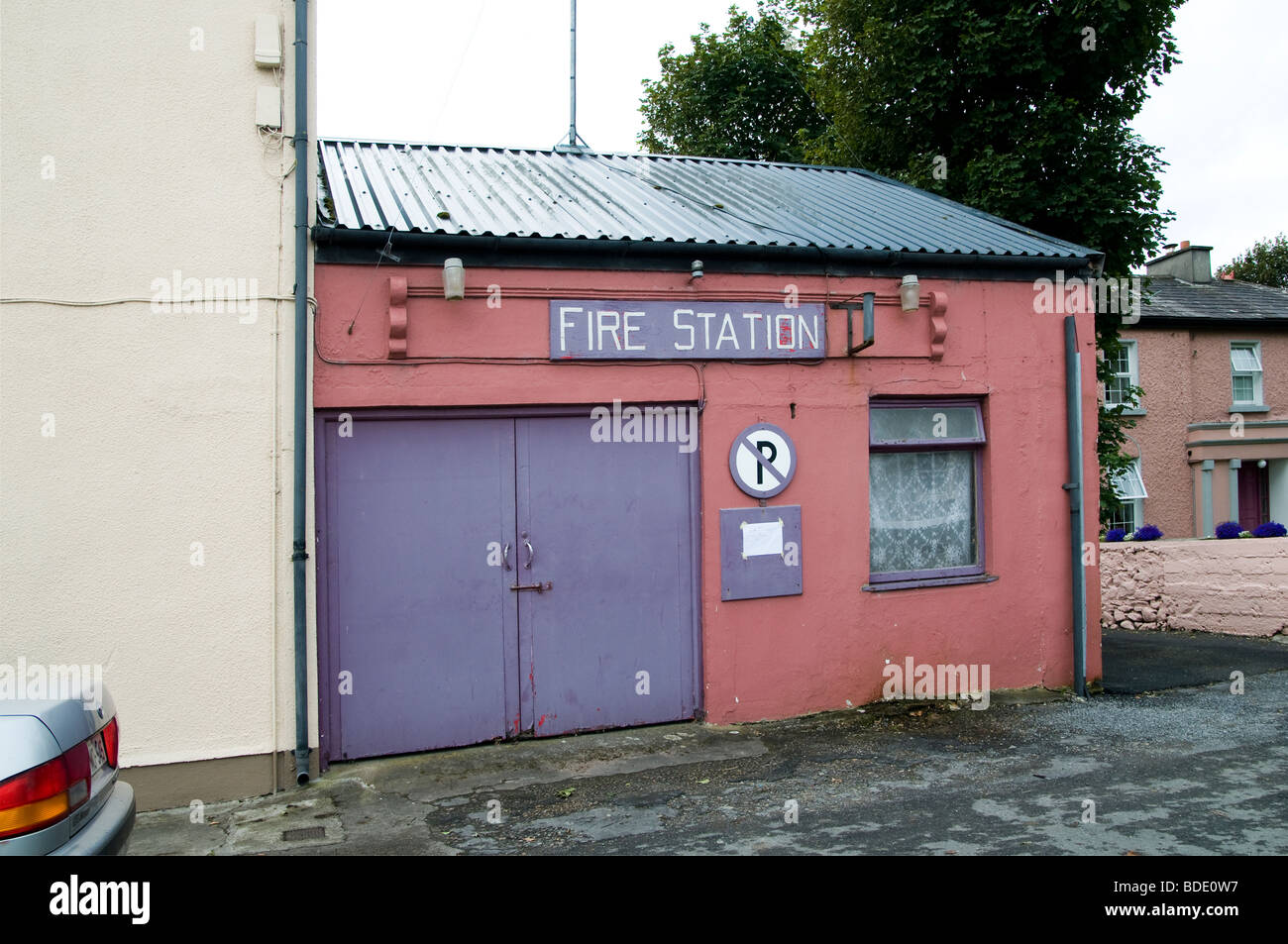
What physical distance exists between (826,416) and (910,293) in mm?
1187

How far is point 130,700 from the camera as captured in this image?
562 centimetres

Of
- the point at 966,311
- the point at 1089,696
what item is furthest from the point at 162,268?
the point at 1089,696

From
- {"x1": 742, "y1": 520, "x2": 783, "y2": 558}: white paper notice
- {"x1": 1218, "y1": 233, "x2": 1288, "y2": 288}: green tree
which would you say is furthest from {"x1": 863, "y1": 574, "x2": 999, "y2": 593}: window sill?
{"x1": 1218, "y1": 233, "x2": 1288, "y2": 288}: green tree

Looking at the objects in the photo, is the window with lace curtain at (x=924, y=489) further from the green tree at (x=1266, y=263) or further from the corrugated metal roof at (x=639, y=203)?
the green tree at (x=1266, y=263)

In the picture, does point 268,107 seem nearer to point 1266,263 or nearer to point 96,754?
point 96,754

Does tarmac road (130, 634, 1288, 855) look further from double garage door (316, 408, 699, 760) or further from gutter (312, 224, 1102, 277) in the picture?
gutter (312, 224, 1102, 277)

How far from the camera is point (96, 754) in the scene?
3568 millimetres

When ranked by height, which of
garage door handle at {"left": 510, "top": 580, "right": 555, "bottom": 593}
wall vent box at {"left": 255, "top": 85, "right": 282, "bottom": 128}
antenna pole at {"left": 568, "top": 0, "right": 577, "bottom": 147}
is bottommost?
garage door handle at {"left": 510, "top": 580, "right": 555, "bottom": 593}

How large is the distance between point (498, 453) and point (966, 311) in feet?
13.4

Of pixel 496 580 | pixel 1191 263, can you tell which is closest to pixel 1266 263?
pixel 1191 263

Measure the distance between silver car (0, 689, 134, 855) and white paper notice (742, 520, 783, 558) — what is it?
4515 mm

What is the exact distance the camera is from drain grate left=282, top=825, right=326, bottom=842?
505 centimetres

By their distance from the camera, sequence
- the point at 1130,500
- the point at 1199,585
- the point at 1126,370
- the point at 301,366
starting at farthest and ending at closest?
the point at 1130,500
the point at 1126,370
the point at 1199,585
the point at 301,366
